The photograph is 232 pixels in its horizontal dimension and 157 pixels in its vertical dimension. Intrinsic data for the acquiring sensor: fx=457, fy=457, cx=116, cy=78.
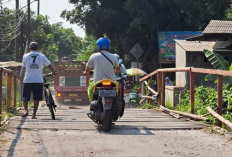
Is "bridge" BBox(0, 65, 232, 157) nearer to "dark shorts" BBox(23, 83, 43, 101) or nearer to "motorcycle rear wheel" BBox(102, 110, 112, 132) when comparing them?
"motorcycle rear wheel" BBox(102, 110, 112, 132)

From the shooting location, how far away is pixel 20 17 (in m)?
30.3

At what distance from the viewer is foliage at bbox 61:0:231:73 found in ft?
96.5

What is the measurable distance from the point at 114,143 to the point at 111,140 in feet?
0.73

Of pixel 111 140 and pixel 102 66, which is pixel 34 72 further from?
pixel 111 140

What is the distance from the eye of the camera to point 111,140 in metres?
6.29

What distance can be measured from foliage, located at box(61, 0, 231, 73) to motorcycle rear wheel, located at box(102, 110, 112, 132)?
72.5 ft

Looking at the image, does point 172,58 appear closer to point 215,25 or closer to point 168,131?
point 215,25

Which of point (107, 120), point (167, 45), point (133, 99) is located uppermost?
point (167, 45)

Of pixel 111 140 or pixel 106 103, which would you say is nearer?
pixel 111 140

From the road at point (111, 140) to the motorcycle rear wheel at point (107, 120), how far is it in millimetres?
111

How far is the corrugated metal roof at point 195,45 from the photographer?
2312cm

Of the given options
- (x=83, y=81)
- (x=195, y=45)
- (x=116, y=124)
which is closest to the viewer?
(x=116, y=124)

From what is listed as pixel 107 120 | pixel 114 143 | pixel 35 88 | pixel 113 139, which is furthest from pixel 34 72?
pixel 114 143

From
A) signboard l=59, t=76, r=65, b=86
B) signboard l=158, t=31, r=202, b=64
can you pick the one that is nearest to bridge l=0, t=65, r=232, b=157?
signboard l=59, t=76, r=65, b=86
